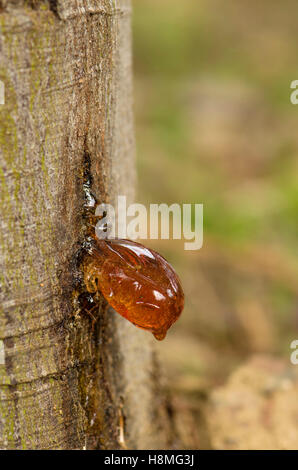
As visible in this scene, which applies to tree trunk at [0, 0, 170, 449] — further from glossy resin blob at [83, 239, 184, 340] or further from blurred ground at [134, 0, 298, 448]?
blurred ground at [134, 0, 298, 448]

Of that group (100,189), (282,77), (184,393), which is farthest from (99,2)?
(282,77)

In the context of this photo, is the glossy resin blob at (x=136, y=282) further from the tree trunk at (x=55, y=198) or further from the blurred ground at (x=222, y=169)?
the blurred ground at (x=222, y=169)

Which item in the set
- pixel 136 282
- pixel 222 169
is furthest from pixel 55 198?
pixel 222 169

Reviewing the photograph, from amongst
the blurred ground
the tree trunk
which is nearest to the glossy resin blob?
the tree trunk

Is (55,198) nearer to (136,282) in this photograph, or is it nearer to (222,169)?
(136,282)

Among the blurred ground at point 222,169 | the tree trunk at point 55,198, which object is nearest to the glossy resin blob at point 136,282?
the tree trunk at point 55,198

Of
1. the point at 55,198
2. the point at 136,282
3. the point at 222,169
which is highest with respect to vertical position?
the point at 222,169
